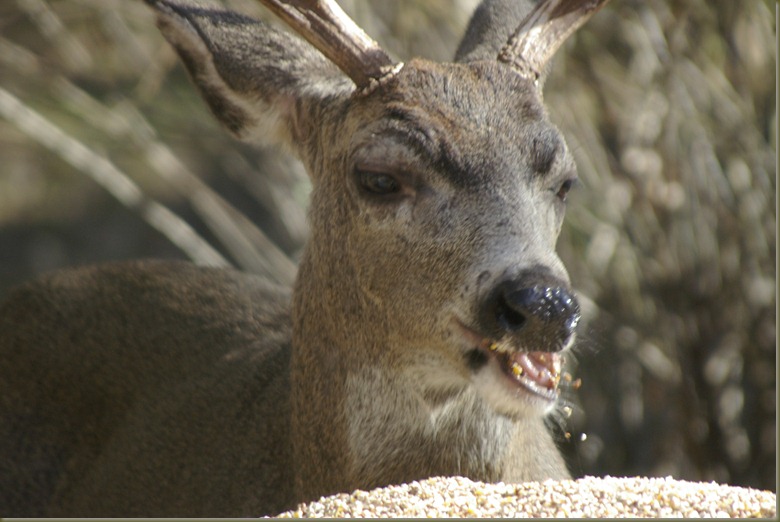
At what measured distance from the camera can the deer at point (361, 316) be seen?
413cm

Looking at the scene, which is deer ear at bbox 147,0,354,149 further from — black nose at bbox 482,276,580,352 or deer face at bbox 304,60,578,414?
black nose at bbox 482,276,580,352

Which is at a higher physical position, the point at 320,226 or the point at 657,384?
the point at 657,384

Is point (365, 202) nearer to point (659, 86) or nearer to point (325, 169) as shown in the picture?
point (325, 169)

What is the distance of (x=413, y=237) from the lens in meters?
4.28

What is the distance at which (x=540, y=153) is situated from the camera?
14.5ft

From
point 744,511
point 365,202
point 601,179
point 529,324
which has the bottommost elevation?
point 744,511

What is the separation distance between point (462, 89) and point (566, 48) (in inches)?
148

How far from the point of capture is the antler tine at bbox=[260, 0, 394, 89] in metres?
4.65

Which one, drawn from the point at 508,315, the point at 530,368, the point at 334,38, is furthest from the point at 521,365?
Result: the point at 334,38

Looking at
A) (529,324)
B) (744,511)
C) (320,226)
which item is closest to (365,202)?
(320,226)

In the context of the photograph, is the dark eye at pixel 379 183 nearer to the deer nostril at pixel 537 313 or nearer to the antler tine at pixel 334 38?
the antler tine at pixel 334 38

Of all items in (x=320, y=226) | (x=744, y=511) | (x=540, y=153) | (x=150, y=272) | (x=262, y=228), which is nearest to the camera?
(x=744, y=511)

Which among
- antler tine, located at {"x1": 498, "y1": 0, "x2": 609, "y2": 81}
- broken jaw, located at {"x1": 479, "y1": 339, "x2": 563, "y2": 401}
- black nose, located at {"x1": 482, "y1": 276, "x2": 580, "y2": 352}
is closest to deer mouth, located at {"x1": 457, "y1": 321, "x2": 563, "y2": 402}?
broken jaw, located at {"x1": 479, "y1": 339, "x2": 563, "y2": 401}

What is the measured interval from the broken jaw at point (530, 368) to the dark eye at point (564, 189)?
692 millimetres
